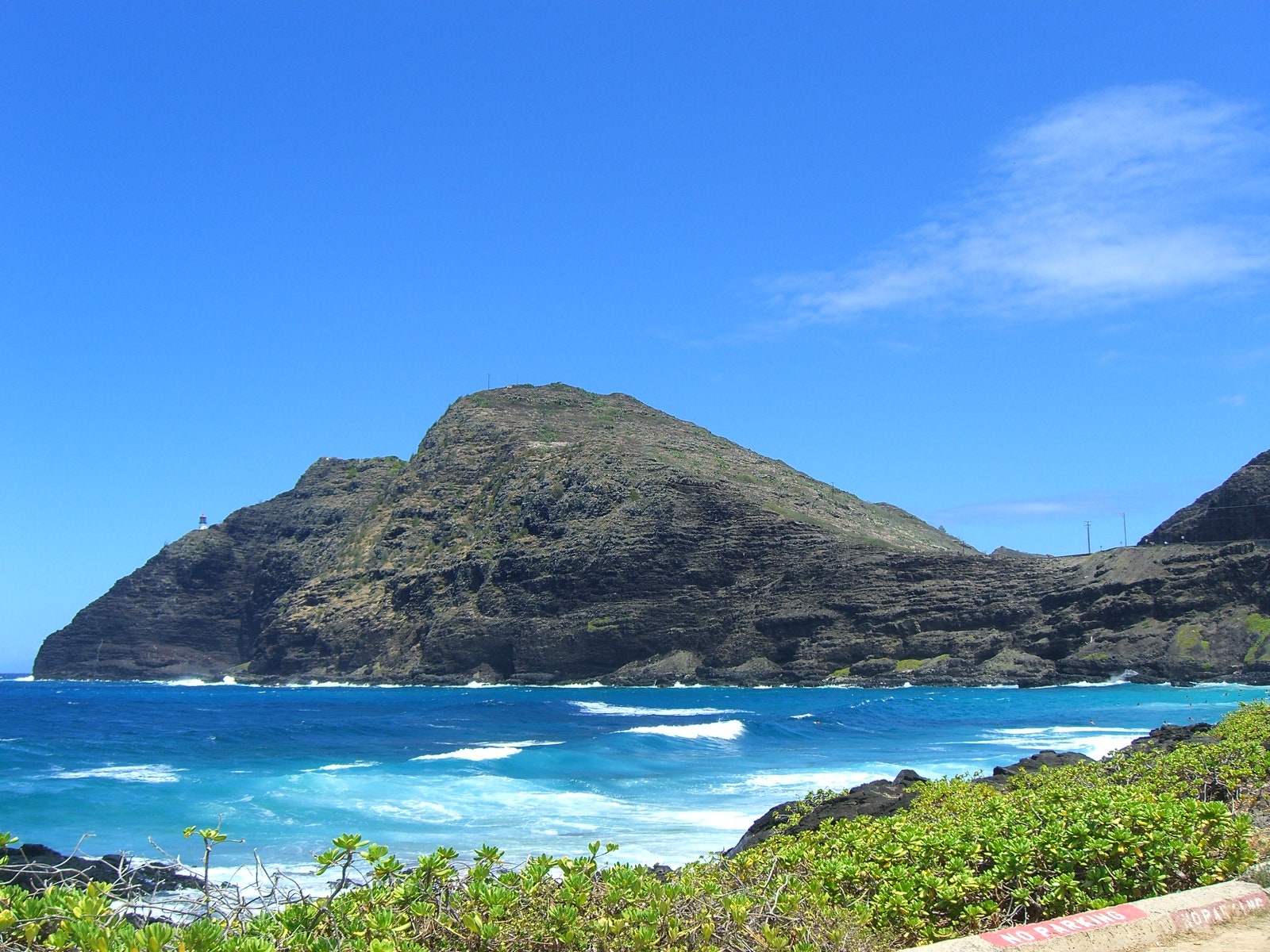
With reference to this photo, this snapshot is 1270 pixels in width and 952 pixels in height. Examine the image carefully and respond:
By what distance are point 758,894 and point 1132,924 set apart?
208 centimetres

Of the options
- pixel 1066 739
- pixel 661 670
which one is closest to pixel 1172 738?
pixel 1066 739

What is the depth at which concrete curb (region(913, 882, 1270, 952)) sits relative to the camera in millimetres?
5379

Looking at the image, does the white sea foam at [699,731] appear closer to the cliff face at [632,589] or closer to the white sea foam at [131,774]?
the white sea foam at [131,774]

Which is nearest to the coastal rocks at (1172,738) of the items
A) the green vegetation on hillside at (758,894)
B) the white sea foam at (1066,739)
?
the white sea foam at (1066,739)

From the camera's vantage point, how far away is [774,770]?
28.3 meters

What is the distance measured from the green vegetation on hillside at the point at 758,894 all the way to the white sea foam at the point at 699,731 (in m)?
30.0

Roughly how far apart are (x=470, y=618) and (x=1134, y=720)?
7208 cm

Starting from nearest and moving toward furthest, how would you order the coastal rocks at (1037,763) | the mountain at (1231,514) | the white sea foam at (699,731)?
the coastal rocks at (1037,763), the white sea foam at (699,731), the mountain at (1231,514)

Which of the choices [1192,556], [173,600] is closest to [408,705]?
[1192,556]

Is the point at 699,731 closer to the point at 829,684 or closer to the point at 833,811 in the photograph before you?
the point at 833,811

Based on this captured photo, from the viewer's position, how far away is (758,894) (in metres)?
6.34

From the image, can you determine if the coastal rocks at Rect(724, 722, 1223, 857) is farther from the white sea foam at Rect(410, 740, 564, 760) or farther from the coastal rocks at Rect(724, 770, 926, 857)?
the white sea foam at Rect(410, 740, 564, 760)

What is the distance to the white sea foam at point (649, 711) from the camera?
5500 centimetres

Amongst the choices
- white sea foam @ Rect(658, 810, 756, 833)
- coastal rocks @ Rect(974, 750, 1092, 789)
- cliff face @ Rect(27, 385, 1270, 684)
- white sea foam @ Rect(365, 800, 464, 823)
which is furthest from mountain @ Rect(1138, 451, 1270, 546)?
white sea foam @ Rect(365, 800, 464, 823)
